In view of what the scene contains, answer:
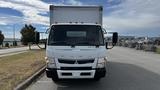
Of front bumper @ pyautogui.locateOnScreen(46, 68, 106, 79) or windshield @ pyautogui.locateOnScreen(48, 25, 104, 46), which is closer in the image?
front bumper @ pyautogui.locateOnScreen(46, 68, 106, 79)

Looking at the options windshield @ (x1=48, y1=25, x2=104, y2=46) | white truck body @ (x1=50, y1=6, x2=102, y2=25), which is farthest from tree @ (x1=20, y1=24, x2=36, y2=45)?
windshield @ (x1=48, y1=25, x2=104, y2=46)

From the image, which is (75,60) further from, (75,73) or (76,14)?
(76,14)

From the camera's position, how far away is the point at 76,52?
1077cm

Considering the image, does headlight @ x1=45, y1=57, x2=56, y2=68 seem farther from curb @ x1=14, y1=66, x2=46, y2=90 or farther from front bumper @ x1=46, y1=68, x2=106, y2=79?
curb @ x1=14, y1=66, x2=46, y2=90

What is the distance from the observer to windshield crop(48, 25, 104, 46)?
37.4 feet

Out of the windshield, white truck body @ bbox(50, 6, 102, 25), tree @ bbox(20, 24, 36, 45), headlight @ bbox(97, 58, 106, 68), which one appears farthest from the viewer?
tree @ bbox(20, 24, 36, 45)

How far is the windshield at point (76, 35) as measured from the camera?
11.4m

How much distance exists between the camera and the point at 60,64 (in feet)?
35.5

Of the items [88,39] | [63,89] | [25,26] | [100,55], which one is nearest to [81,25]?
[88,39]

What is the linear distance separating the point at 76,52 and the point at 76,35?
108 cm

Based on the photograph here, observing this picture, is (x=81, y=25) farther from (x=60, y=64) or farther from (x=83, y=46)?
(x=60, y=64)

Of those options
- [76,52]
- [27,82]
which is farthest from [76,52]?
[27,82]

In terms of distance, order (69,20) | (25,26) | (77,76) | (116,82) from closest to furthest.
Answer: (77,76), (116,82), (69,20), (25,26)

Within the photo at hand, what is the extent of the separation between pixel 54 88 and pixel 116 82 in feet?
8.53
